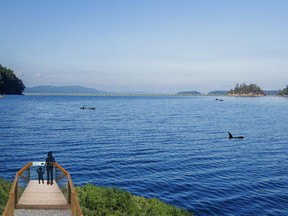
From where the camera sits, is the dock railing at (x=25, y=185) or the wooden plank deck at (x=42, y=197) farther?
the wooden plank deck at (x=42, y=197)

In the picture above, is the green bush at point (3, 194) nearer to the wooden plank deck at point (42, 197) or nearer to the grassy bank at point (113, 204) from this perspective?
the grassy bank at point (113, 204)

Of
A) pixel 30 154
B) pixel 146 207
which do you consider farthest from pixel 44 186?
pixel 30 154

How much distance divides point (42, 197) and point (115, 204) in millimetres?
4671

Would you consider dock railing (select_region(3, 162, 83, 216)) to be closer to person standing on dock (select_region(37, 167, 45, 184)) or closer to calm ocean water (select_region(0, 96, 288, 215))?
person standing on dock (select_region(37, 167, 45, 184))

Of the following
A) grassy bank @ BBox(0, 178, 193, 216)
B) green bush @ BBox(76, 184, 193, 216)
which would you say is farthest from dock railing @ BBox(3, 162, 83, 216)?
green bush @ BBox(76, 184, 193, 216)

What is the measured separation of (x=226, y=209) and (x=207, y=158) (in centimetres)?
1919

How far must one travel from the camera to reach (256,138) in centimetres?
6612

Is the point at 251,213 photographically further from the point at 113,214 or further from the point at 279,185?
the point at 113,214

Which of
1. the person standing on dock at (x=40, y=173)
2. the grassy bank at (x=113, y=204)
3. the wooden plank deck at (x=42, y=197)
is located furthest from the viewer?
the person standing on dock at (x=40, y=173)

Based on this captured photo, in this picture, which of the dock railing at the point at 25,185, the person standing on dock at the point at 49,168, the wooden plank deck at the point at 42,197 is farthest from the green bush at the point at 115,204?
the dock railing at the point at 25,185

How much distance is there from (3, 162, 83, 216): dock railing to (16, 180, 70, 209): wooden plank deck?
0.31m

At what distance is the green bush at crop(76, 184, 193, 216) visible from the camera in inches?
806

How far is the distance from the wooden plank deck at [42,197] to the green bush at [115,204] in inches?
73.6

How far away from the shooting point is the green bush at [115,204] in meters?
20.5
